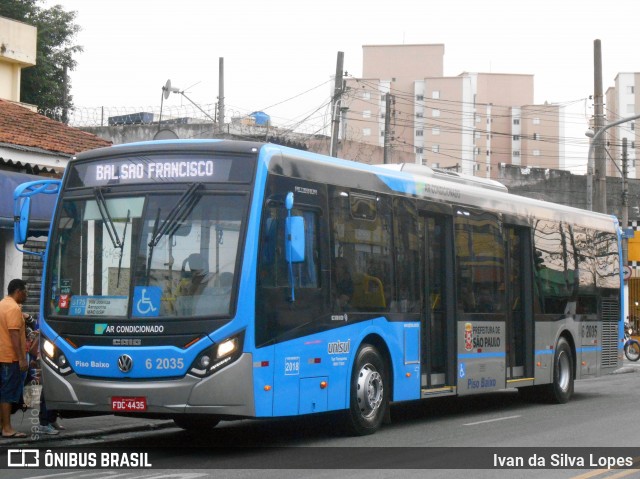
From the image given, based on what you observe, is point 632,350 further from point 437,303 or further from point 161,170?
point 161,170

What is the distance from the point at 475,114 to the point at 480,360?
378ft

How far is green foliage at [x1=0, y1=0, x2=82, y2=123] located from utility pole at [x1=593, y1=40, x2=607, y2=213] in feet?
70.6

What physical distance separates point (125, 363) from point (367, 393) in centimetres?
325

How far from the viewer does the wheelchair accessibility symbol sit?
35.9ft

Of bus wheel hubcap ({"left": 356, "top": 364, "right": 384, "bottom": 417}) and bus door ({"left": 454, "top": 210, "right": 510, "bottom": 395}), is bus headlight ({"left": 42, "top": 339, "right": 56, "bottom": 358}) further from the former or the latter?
bus door ({"left": 454, "top": 210, "right": 510, "bottom": 395})

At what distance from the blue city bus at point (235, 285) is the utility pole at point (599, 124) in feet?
64.4

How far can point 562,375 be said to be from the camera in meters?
18.7

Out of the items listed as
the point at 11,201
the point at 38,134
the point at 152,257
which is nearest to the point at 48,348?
the point at 152,257

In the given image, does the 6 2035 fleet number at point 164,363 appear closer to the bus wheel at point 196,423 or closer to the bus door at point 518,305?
the bus wheel at point 196,423

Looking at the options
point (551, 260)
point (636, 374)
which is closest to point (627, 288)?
point (636, 374)

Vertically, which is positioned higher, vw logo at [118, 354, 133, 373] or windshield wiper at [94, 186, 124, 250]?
windshield wiper at [94, 186, 124, 250]

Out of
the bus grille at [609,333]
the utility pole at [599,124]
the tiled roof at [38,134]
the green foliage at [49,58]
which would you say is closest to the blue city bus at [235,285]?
the tiled roof at [38,134]

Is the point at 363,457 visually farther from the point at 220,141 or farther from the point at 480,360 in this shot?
the point at 480,360

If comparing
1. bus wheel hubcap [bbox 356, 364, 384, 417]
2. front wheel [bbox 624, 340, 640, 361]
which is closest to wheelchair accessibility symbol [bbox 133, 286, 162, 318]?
bus wheel hubcap [bbox 356, 364, 384, 417]
